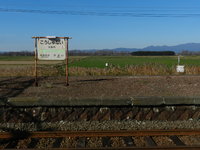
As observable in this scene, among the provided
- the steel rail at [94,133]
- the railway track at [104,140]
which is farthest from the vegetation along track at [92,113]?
the steel rail at [94,133]

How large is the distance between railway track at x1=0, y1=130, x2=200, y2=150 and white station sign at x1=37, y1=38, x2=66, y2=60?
3.95 m

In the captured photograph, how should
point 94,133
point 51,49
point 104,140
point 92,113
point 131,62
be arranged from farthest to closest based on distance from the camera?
1. point 131,62
2. point 51,49
3. point 92,113
4. point 94,133
5. point 104,140

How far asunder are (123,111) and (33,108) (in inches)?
95.2

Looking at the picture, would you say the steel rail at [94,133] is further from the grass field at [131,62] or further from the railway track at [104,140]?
the grass field at [131,62]

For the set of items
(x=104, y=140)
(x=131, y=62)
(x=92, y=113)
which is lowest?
(x=104, y=140)

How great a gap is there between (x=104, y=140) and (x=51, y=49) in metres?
4.96

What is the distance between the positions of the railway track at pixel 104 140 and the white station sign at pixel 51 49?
12.9 feet

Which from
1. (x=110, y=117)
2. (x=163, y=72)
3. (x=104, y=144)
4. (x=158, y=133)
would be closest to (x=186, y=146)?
(x=158, y=133)

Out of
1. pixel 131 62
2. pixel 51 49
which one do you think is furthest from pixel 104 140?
pixel 131 62

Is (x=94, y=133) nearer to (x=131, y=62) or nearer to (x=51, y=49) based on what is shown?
(x=51, y=49)

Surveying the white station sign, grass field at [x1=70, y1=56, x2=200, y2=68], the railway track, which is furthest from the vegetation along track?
grass field at [x1=70, y1=56, x2=200, y2=68]

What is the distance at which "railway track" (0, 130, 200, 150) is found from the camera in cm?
497

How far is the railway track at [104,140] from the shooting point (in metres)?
4.97

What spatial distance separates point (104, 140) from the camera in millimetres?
5254
